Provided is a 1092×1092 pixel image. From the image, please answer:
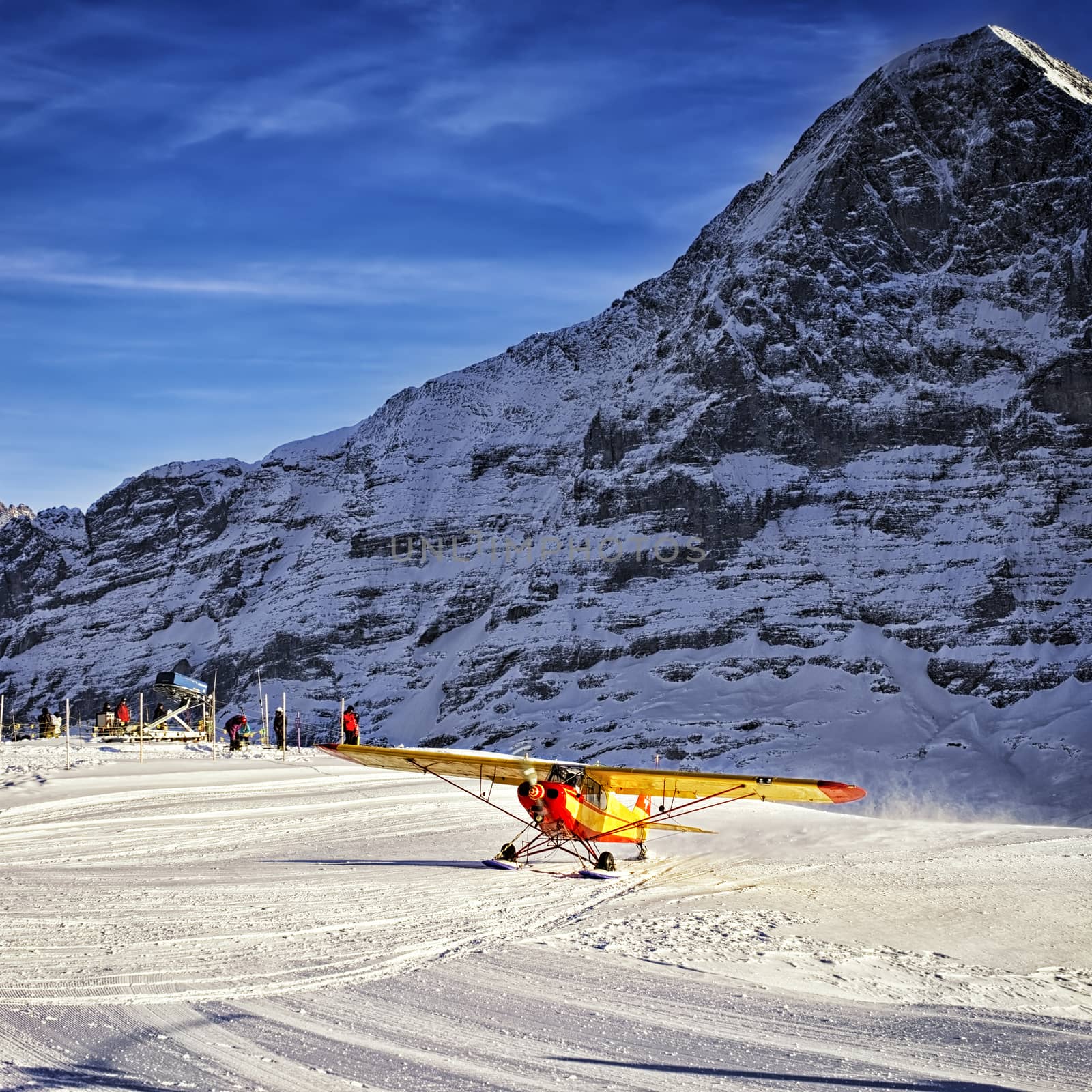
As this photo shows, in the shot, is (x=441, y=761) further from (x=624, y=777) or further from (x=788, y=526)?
(x=788, y=526)

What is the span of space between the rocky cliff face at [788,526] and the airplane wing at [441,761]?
69054 millimetres

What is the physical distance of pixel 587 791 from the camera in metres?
20.6

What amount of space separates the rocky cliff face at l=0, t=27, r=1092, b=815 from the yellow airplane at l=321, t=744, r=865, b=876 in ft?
222

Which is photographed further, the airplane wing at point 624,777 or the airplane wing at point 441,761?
the airplane wing at point 441,761

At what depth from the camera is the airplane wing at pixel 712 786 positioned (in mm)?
20328

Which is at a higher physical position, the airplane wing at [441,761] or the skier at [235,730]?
the airplane wing at [441,761]

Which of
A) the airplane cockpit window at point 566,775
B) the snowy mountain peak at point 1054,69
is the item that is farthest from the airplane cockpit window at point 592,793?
the snowy mountain peak at point 1054,69

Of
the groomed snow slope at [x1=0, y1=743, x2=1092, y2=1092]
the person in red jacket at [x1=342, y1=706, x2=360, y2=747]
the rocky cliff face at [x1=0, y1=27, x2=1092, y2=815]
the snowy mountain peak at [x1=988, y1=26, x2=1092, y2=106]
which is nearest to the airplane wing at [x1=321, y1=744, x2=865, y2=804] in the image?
the groomed snow slope at [x1=0, y1=743, x2=1092, y2=1092]

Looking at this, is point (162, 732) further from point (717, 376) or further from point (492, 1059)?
point (717, 376)

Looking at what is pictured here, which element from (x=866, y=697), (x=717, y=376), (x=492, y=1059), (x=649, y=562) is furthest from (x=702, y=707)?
(x=492, y=1059)

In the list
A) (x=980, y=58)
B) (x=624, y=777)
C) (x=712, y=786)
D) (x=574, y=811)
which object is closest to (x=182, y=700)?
(x=624, y=777)

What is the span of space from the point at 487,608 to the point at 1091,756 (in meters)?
78.3

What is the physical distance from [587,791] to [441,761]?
3506mm

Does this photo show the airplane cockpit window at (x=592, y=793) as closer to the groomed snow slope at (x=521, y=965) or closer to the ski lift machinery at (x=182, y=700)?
the groomed snow slope at (x=521, y=965)
